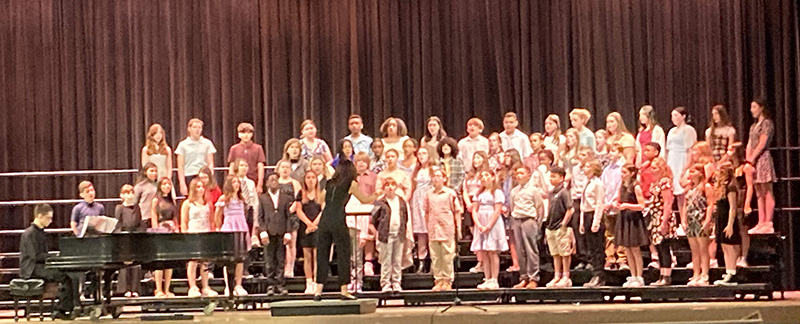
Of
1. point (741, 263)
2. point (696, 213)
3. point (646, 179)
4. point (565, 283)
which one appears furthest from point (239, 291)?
point (741, 263)

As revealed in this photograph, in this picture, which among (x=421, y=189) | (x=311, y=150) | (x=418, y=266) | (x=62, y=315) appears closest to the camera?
(x=62, y=315)

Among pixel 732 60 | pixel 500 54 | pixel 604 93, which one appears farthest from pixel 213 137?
pixel 732 60

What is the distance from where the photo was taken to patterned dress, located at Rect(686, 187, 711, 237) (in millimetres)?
12430

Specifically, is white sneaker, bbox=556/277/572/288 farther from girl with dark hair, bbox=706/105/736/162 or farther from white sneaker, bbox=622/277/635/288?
girl with dark hair, bbox=706/105/736/162

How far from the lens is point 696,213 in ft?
40.9

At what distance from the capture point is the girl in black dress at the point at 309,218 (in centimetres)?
1321

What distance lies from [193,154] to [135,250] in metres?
3.21

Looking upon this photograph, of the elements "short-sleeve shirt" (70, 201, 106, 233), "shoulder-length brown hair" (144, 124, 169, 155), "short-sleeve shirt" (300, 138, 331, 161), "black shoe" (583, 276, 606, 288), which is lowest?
"black shoe" (583, 276, 606, 288)

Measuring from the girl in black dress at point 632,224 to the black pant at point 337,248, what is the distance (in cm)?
267

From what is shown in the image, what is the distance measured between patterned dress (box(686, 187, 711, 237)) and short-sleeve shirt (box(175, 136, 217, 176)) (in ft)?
17.1

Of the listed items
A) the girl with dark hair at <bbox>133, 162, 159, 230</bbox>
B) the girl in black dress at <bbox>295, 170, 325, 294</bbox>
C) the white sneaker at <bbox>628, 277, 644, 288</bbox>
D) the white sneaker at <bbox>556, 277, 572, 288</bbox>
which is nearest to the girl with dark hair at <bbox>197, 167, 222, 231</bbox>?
the girl with dark hair at <bbox>133, 162, 159, 230</bbox>

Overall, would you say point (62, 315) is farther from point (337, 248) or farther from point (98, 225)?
point (337, 248)

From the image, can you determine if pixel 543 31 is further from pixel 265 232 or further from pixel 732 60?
pixel 265 232

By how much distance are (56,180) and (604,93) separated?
7.21 meters
